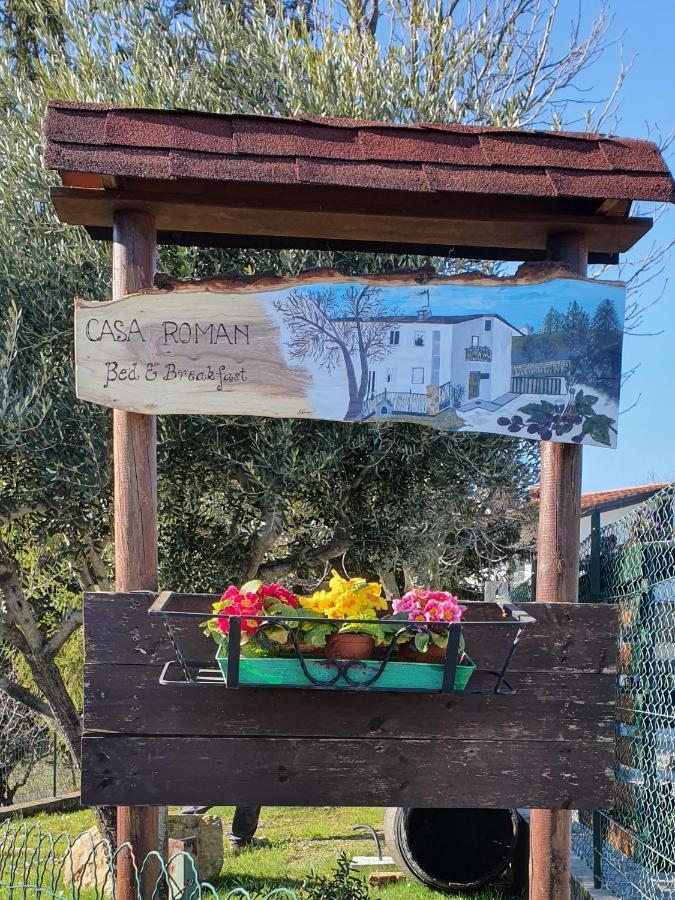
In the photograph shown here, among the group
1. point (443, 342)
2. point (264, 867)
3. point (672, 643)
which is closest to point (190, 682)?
point (443, 342)

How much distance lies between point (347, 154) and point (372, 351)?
0.70m

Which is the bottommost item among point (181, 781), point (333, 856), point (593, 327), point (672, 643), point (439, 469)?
point (333, 856)

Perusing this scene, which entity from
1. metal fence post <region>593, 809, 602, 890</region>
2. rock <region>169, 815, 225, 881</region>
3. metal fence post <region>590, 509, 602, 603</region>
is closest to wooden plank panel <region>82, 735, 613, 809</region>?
metal fence post <region>593, 809, 602, 890</region>

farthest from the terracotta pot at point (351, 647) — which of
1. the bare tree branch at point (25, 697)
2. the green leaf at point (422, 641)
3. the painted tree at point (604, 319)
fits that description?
the bare tree branch at point (25, 697)

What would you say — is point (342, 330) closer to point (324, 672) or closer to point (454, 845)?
point (324, 672)

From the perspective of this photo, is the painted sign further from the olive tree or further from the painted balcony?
the olive tree

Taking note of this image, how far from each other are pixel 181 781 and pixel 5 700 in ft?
37.1

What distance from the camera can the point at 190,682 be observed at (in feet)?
9.20

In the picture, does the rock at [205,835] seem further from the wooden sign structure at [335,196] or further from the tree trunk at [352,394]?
the tree trunk at [352,394]

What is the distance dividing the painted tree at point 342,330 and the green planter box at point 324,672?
0.90 meters

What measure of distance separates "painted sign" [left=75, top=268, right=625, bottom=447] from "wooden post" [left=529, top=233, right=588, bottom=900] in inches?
6.4

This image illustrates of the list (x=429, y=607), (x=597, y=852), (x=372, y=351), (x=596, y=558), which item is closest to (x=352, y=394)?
(x=372, y=351)

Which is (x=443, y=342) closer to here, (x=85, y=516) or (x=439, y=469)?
(x=439, y=469)

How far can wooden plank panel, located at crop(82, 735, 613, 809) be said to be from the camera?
296 cm
